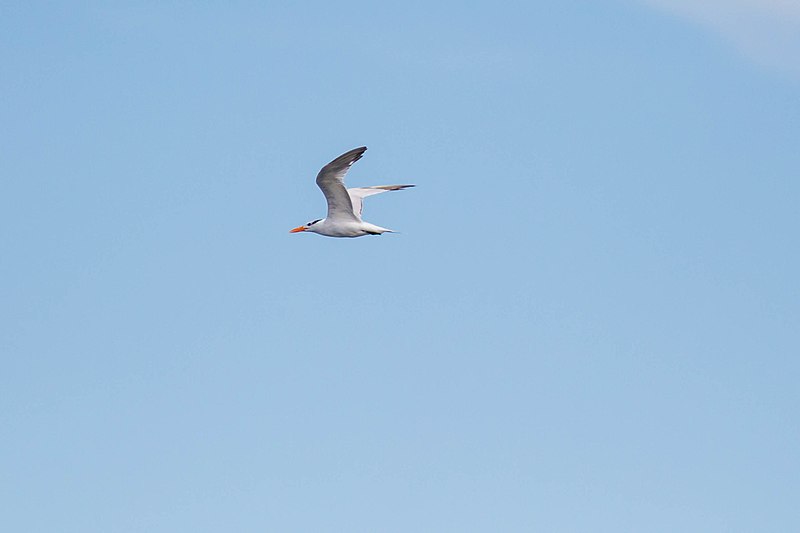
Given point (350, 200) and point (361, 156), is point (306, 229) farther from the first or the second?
point (361, 156)

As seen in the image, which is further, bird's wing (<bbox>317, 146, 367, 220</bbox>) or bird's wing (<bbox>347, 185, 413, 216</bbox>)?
bird's wing (<bbox>347, 185, 413, 216</bbox>)

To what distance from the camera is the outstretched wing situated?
6809cm

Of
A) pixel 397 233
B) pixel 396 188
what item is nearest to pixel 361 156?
pixel 397 233

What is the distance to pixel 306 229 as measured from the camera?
6919cm

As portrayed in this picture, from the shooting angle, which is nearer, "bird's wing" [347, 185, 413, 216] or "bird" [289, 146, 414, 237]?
"bird" [289, 146, 414, 237]

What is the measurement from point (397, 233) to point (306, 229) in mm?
8878

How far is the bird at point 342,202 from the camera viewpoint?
62656 mm

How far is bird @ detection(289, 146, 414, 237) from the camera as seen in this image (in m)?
62.7

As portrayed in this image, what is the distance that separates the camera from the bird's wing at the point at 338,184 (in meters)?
61.8

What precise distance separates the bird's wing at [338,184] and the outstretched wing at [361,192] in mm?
1185

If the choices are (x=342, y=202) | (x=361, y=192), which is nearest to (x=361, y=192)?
(x=361, y=192)

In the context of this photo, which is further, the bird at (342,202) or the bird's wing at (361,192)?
the bird's wing at (361,192)

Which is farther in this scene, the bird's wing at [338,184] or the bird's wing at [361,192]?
the bird's wing at [361,192]

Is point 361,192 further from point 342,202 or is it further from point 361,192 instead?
point 342,202
